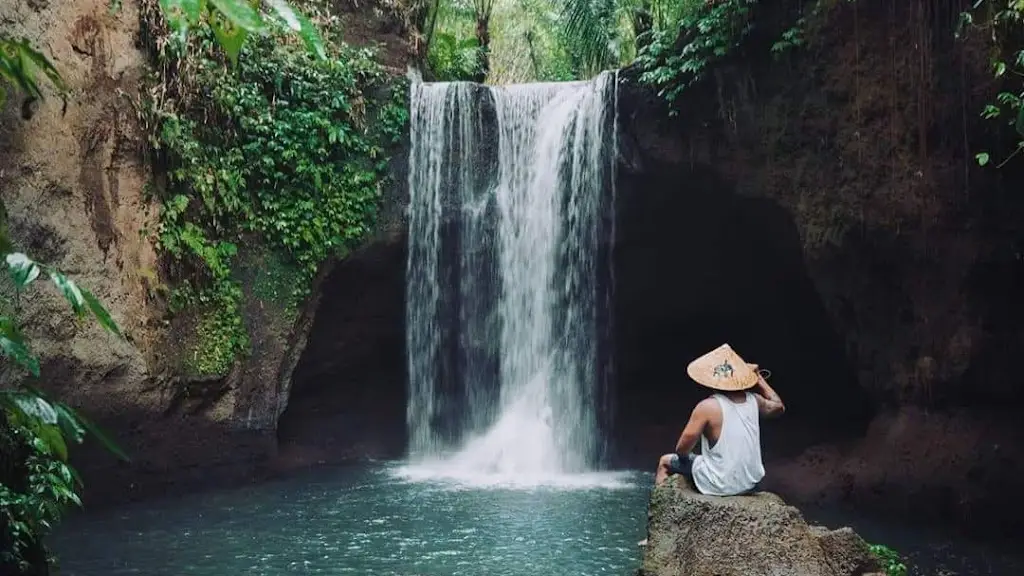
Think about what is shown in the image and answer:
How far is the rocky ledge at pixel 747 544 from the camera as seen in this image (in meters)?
4.64

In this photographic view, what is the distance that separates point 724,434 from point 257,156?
7786mm

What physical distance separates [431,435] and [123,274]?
5263 mm

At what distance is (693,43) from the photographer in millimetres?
10227

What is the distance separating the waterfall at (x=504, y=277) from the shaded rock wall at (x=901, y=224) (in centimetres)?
277

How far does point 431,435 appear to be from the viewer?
515 inches

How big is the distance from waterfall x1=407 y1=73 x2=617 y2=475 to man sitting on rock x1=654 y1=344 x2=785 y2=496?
706cm

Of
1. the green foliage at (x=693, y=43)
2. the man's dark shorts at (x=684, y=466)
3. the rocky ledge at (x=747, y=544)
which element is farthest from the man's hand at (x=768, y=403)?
the green foliage at (x=693, y=43)

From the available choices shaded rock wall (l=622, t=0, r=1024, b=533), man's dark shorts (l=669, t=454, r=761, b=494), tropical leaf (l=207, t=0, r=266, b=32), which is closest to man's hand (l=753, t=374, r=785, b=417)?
man's dark shorts (l=669, t=454, r=761, b=494)

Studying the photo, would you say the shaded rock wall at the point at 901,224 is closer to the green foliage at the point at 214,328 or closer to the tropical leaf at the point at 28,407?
the green foliage at the point at 214,328

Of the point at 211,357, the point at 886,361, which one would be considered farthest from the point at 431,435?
the point at 886,361

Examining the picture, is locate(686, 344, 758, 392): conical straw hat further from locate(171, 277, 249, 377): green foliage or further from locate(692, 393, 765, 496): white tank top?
locate(171, 277, 249, 377): green foliage

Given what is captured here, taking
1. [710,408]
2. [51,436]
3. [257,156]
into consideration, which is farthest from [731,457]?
[257,156]

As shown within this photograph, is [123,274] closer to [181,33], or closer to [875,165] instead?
[875,165]

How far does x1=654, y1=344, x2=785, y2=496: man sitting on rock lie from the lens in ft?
16.6
